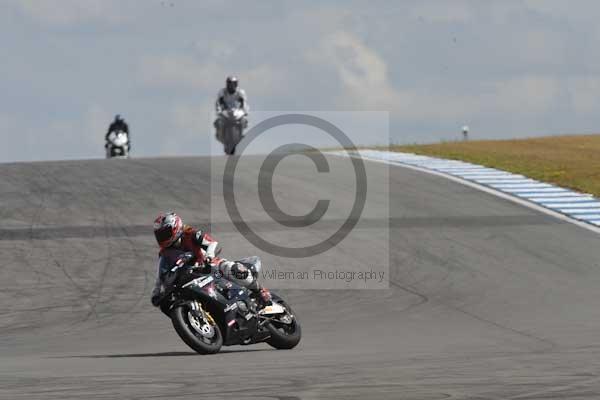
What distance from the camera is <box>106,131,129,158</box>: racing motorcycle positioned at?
3900cm

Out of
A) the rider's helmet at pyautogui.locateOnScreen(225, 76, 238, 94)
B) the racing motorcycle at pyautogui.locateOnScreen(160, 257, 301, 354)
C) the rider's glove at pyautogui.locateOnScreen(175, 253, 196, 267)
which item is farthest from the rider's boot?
the rider's helmet at pyautogui.locateOnScreen(225, 76, 238, 94)

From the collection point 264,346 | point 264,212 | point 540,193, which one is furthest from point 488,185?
point 264,346

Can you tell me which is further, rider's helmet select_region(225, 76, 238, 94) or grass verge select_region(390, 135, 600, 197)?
rider's helmet select_region(225, 76, 238, 94)

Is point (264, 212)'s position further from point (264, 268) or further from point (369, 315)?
point (369, 315)

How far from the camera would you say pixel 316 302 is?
17.1 meters

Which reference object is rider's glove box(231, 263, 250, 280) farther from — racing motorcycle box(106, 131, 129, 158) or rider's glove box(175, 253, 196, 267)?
racing motorcycle box(106, 131, 129, 158)

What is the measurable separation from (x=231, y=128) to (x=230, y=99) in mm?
856

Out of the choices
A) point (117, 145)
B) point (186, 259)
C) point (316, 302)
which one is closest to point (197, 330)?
point (186, 259)

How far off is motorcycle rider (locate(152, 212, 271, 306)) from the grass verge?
17.0m

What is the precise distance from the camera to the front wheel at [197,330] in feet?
36.8

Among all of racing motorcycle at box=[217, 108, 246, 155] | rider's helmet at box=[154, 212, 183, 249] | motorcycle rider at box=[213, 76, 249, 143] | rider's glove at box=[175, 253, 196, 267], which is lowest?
rider's glove at box=[175, 253, 196, 267]

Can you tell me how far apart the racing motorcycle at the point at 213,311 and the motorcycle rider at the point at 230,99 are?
2264cm

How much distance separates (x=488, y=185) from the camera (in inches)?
1105

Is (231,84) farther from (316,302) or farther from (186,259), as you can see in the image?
(186,259)
